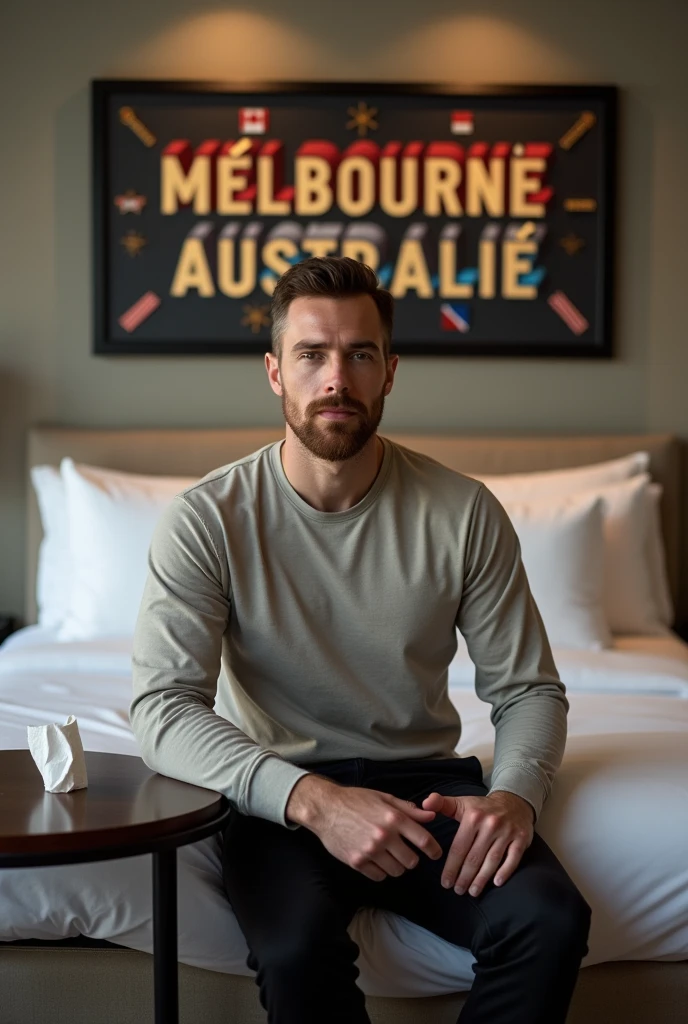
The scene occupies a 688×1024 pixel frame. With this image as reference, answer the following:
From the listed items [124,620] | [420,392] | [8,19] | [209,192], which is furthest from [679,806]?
[8,19]

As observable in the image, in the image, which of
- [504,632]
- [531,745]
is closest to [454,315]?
[504,632]

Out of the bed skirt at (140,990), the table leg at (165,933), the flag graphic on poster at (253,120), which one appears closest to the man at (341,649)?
the table leg at (165,933)

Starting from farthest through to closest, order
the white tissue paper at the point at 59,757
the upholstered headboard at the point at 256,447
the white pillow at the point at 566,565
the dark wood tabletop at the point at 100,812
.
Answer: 1. the upholstered headboard at the point at 256,447
2. the white pillow at the point at 566,565
3. the white tissue paper at the point at 59,757
4. the dark wood tabletop at the point at 100,812

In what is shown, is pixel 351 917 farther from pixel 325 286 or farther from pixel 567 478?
pixel 567 478

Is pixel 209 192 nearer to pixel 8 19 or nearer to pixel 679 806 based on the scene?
pixel 8 19

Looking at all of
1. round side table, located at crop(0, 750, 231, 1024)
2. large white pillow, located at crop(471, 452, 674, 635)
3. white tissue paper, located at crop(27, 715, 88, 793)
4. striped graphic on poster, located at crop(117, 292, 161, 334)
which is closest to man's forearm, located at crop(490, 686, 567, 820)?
round side table, located at crop(0, 750, 231, 1024)

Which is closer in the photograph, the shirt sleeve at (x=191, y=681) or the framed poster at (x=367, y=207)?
the shirt sleeve at (x=191, y=681)

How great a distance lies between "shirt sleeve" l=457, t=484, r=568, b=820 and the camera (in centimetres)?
185

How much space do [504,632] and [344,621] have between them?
0.26 meters

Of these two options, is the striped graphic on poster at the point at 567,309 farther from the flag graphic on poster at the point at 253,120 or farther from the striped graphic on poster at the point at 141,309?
the striped graphic on poster at the point at 141,309

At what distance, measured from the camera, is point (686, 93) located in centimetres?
353

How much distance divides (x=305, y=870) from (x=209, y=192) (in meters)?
2.42

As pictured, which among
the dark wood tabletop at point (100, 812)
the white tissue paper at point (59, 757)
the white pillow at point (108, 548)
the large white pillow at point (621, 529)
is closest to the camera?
the dark wood tabletop at point (100, 812)

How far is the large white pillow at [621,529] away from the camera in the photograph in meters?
3.21
